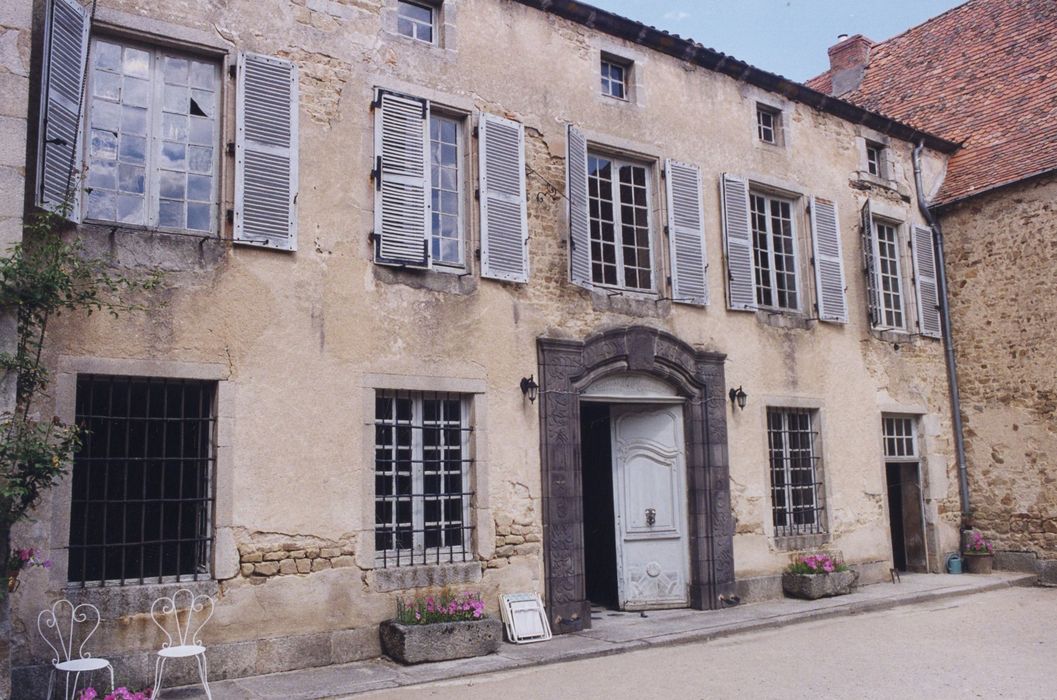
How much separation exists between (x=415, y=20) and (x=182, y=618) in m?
5.65

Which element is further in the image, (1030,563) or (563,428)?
(1030,563)

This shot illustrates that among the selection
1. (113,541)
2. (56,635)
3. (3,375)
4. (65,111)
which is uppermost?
(65,111)

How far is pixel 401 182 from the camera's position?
8039mm

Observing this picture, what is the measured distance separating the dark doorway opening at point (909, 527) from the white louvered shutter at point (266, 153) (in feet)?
29.4

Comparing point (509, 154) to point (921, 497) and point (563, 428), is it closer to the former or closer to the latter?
point (563, 428)

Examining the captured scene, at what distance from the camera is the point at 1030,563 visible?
1190 cm

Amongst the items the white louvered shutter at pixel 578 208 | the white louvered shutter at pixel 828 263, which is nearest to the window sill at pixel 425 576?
the white louvered shutter at pixel 578 208

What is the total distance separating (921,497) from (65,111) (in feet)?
36.5

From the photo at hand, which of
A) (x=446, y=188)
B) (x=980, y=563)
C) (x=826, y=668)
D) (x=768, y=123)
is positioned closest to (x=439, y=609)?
(x=826, y=668)

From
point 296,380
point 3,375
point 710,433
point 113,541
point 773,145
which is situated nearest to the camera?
point 3,375

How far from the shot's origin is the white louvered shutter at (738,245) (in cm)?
1039

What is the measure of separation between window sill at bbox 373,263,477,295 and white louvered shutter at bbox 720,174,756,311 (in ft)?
11.5

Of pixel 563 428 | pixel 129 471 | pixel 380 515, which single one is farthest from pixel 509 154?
pixel 129 471

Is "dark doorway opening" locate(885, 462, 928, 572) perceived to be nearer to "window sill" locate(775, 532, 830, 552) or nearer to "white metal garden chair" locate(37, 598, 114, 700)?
"window sill" locate(775, 532, 830, 552)
